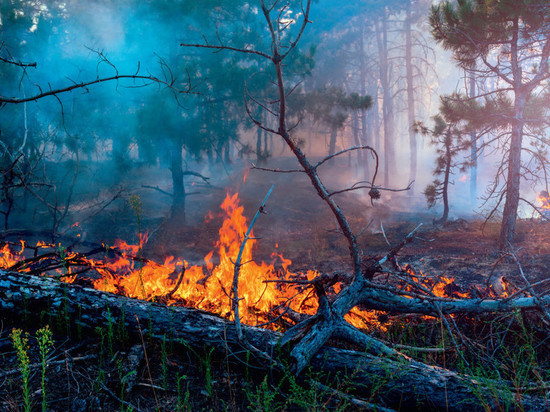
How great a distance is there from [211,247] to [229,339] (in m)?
8.73

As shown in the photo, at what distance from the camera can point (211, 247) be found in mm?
11289

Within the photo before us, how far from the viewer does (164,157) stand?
562 inches

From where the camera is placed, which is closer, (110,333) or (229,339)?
(110,333)

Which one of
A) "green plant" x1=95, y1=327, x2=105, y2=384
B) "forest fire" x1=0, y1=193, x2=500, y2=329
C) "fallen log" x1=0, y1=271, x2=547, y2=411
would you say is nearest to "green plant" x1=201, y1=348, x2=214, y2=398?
"fallen log" x1=0, y1=271, x2=547, y2=411

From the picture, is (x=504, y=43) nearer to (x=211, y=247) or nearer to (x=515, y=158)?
(x=515, y=158)

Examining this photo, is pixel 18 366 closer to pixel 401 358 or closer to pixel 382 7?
pixel 401 358

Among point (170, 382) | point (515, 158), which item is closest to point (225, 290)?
point (170, 382)

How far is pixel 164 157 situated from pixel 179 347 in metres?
12.5

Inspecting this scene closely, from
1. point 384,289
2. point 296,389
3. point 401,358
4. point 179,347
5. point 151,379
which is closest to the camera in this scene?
point 296,389

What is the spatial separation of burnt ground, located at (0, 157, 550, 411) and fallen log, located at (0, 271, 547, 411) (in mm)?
130

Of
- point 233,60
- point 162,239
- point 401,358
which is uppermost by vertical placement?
point 233,60

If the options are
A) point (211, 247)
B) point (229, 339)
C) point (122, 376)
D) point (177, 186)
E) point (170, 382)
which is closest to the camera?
point (122, 376)

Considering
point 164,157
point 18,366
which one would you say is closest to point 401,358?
point 18,366

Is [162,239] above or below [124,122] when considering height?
below
